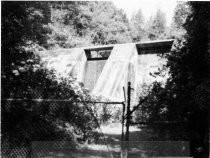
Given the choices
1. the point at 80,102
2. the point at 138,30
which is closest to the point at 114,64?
the point at 80,102

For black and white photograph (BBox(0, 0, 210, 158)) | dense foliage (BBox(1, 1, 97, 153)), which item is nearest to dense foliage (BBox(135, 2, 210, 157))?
black and white photograph (BBox(0, 0, 210, 158))

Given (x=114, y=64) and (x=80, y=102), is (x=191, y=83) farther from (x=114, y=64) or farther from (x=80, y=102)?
(x=114, y=64)

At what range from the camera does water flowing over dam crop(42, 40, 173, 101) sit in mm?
16484

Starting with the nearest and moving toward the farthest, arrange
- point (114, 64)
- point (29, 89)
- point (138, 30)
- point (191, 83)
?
point (191, 83)
point (29, 89)
point (114, 64)
point (138, 30)

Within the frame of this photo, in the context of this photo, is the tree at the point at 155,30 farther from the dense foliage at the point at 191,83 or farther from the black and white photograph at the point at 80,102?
the dense foliage at the point at 191,83

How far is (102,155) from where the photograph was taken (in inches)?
269

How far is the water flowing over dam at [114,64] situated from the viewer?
1648 cm

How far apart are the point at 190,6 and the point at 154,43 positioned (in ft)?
38.1

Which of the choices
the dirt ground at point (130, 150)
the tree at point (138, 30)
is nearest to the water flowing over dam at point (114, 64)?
the dirt ground at point (130, 150)

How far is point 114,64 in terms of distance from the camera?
17.3m

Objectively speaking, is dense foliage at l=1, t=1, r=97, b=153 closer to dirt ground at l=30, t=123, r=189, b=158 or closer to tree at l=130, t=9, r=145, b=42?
dirt ground at l=30, t=123, r=189, b=158

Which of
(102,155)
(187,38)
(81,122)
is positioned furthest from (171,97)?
(81,122)

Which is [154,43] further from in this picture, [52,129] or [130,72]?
[52,129]

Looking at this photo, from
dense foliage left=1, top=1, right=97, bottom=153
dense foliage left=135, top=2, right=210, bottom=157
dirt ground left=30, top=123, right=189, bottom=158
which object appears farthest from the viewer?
dirt ground left=30, top=123, right=189, bottom=158
